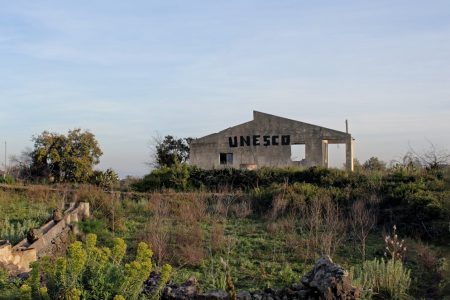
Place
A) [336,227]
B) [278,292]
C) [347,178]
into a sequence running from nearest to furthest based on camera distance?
[278,292], [336,227], [347,178]

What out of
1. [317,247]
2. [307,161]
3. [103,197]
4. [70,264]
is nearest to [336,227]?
[317,247]

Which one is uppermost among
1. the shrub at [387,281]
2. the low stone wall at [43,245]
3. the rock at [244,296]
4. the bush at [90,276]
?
the bush at [90,276]

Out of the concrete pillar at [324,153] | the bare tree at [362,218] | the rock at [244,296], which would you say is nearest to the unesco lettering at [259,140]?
the concrete pillar at [324,153]

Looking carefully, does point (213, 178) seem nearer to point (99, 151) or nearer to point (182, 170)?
point (182, 170)

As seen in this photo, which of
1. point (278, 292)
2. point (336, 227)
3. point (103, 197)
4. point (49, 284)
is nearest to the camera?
point (49, 284)

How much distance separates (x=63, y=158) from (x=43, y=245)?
70.7 feet

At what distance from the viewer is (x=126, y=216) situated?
557 inches

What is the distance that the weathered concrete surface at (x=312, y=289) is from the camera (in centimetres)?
600

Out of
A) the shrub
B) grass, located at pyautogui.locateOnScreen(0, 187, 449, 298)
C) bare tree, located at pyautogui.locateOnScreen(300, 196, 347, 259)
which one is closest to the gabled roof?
grass, located at pyautogui.locateOnScreen(0, 187, 449, 298)

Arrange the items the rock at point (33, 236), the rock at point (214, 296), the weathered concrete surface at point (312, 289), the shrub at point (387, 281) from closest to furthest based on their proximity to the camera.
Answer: the rock at point (214, 296), the weathered concrete surface at point (312, 289), the shrub at point (387, 281), the rock at point (33, 236)

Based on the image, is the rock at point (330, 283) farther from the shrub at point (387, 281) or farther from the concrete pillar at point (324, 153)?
the concrete pillar at point (324, 153)

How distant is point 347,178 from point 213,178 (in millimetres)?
5930

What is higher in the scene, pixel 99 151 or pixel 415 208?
pixel 99 151

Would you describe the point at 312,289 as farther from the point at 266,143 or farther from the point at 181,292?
the point at 266,143
